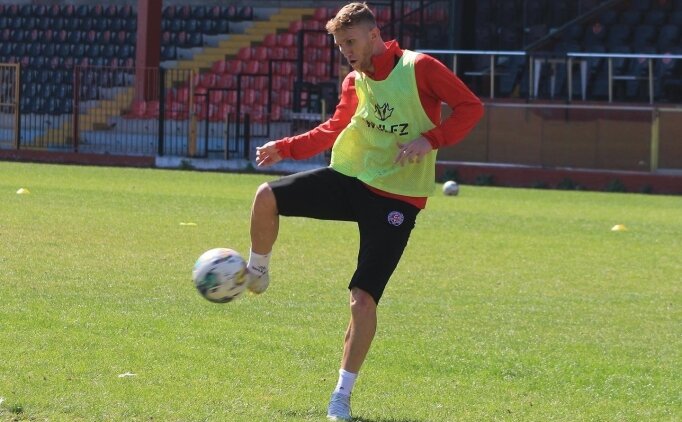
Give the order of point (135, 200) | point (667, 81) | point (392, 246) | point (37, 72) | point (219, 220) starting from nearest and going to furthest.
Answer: point (392, 246), point (219, 220), point (135, 200), point (667, 81), point (37, 72)

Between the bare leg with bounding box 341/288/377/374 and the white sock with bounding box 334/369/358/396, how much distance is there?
0.09 ft

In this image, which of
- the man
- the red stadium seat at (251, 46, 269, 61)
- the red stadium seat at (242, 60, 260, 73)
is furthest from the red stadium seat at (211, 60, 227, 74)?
the man

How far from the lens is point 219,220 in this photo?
1750 cm

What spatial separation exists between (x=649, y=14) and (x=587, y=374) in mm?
25025

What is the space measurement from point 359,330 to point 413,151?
2.97ft

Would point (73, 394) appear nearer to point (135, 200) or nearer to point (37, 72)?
point (135, 200)

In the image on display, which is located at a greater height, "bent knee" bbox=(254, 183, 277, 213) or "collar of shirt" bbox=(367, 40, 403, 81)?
"collar of shirt" bbox=(367, 40, 403, 81)

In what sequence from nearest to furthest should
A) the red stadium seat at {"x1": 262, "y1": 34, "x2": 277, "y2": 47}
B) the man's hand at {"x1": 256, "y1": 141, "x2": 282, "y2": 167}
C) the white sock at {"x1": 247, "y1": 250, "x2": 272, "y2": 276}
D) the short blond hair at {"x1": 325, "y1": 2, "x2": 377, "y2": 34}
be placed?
the short blond hair at {"x1": 325, "y1": 2, "x2": 377, "y2": 34}
the white sock at {"x1": 247, "y1": 250, "x2": 272, "y2": 276}
the man's hand at {"x1": 256, "y1": 141, "x2": 282, "y2": 167}
the red stadium seat at {"x1": 262, "y1": 34, "x2": 277, "y2": 47}

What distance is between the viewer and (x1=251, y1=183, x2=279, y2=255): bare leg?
21.5 ft

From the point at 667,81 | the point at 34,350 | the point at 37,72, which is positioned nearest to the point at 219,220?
the point at 34,350

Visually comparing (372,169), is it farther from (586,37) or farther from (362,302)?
(586,37)

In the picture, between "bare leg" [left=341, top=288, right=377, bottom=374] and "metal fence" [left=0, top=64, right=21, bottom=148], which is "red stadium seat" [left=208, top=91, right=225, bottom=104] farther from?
"bare leg" [left=341, top=288, right=377, bottom=374]

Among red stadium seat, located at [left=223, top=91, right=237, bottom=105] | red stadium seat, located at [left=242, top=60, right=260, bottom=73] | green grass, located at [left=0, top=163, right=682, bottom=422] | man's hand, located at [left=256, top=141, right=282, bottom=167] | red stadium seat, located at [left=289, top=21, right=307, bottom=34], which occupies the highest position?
red stadium seat, located at [left=289, top=21, right=307, bottom=34]

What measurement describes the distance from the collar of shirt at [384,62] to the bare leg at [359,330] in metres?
1.06
